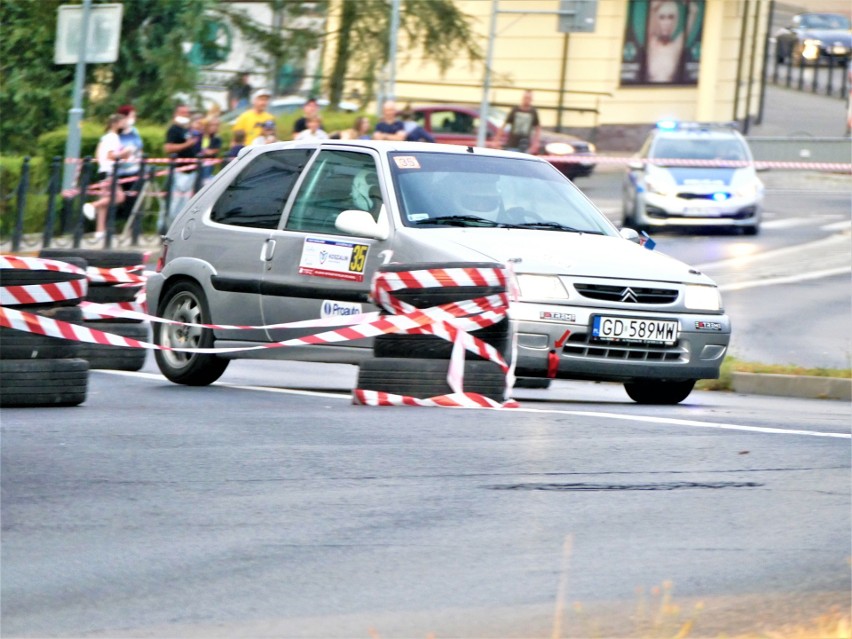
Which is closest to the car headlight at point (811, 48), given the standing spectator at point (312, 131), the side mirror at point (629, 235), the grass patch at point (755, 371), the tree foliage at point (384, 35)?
the tree foliage at point (384, 35)

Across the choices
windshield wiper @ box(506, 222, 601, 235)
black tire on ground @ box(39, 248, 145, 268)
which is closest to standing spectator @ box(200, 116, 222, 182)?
black tire on ground @ box(39, 248, 145, 268)

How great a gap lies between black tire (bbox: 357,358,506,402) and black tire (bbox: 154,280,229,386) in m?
1.88

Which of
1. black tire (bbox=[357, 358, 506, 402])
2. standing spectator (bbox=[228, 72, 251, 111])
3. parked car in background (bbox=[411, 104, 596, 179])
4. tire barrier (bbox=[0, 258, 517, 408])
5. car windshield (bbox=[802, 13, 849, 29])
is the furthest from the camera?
car windshield (bbox=[802, 13, 849, 29])

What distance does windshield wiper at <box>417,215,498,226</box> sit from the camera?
10.3 meters

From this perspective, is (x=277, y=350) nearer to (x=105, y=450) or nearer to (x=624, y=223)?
(x=105, y=450)

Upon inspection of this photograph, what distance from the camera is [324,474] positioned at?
7.10m

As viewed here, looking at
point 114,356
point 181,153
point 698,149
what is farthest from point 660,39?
point 114,356

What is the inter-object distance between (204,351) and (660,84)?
36217 mm

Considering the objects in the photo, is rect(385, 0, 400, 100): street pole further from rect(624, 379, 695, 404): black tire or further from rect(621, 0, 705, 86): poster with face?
→ rect(624, 379, 695, 404): black tire

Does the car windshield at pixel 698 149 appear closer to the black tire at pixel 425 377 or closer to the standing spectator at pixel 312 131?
the standing spectator at pixel 312 131

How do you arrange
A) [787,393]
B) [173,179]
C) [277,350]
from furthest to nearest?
[173,179] < [787,393] < [277,350]

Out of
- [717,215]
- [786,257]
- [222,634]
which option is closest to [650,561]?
[222,634]

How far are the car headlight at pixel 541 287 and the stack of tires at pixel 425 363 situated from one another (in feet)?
1.30

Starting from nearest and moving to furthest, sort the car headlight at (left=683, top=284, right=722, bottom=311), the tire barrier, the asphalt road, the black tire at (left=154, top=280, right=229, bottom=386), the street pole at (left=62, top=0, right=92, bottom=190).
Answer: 1. the asphalt road
2. the tire barrier
3. the car headlight at (left=683, top=284, right=722, bottom=311)
4. the black tire at (left=154, top=280, right=229, bottom=386)
5. the street pole at (left=62, top=0, right=92, bottom=190)
